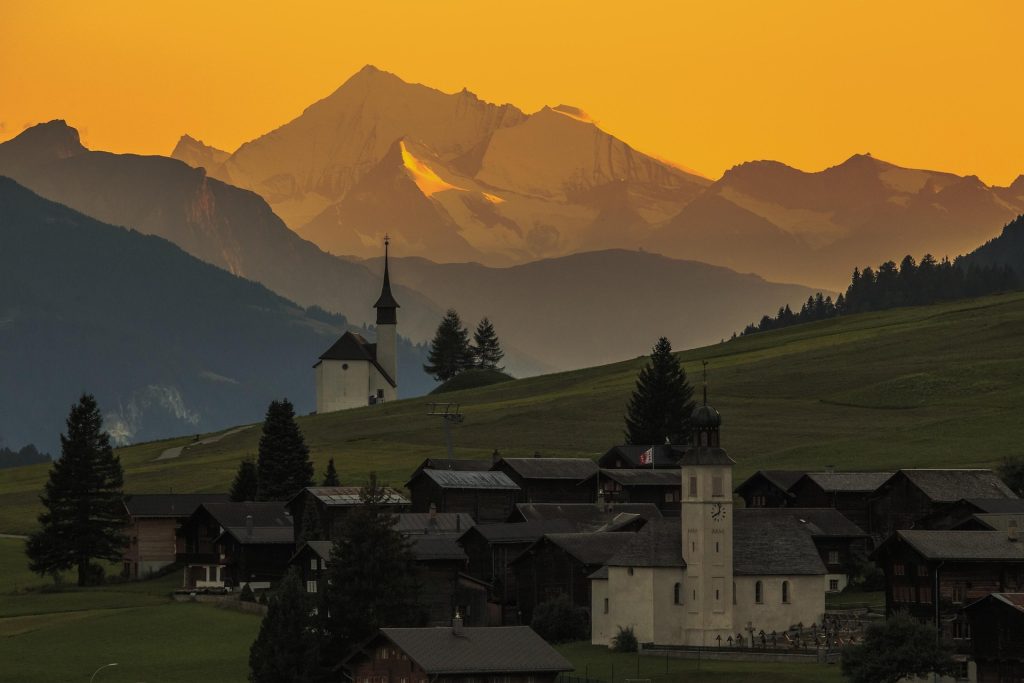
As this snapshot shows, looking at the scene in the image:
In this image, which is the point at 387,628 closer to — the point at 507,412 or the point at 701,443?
the point at 701,443

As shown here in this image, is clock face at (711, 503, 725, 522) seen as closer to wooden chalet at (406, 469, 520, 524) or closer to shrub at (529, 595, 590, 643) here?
shrub at (529, 595, 590, 643)

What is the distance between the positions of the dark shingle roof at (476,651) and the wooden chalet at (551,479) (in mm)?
46567

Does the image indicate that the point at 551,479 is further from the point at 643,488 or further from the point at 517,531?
the point at 517,531

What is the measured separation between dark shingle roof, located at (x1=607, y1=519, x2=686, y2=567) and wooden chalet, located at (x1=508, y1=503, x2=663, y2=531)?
444 inches

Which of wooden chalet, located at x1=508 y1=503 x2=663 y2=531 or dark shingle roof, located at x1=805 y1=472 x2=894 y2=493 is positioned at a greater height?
dark shingle roof, located at x1=805 y1=472 x2=894 y2=493

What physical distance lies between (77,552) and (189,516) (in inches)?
342

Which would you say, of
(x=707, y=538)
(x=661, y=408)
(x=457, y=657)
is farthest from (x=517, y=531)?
(x=661, y=408)

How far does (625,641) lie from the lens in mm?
95875

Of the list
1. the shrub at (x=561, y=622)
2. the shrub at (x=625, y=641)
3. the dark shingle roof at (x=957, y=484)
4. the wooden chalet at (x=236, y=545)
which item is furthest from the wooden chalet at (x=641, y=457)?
the shrub at (x=625, y=641)

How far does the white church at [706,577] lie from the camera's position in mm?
97688

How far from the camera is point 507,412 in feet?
643

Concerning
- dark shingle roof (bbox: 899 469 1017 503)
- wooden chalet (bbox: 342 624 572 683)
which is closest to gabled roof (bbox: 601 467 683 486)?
dark shingle roof (bbox: 899 469 1017 503)

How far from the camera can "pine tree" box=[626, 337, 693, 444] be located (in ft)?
513

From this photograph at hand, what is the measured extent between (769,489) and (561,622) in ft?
94.7
